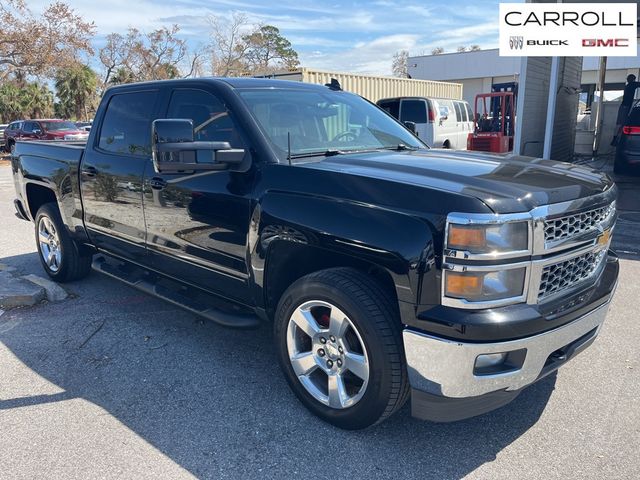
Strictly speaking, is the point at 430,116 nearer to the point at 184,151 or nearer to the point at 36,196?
the point at 36,196

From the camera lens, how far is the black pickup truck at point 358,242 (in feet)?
7.78

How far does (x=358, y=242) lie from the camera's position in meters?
2.61

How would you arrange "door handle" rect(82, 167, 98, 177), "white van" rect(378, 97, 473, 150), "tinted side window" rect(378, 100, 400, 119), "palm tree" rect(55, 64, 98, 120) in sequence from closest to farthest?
"door handle" rect(82, 167, 98, 177)
"white van" rect(378, 97, 473, 150)
"tinted side window" rect(378, 100, 400, 119)
"palm tree" rect(55, 64, 98, 120)

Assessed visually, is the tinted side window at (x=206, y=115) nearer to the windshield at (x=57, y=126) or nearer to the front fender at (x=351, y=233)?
the front fender at (x=351, y=233)

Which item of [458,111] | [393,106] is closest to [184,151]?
[393,106]

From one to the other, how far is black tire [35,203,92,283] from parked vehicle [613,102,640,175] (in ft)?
33.6

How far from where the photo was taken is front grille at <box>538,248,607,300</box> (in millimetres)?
2506

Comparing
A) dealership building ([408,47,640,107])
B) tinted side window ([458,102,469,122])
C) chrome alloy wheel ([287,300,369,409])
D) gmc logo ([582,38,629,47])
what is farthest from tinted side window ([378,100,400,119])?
dealership building ([408,47,640,107])

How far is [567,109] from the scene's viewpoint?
55.9 ft

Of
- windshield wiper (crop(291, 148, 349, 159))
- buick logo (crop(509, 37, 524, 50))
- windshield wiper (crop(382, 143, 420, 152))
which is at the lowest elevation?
windshield wiper (crop(382, 143, 420, 152))

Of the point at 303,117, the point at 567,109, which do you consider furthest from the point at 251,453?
the point at 567,109

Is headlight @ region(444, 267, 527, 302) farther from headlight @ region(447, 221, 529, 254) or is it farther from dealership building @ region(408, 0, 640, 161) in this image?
dealership building @ region(408, 0, 640, 161)

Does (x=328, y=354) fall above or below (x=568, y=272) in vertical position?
below

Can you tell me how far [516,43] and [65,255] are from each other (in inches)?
459
